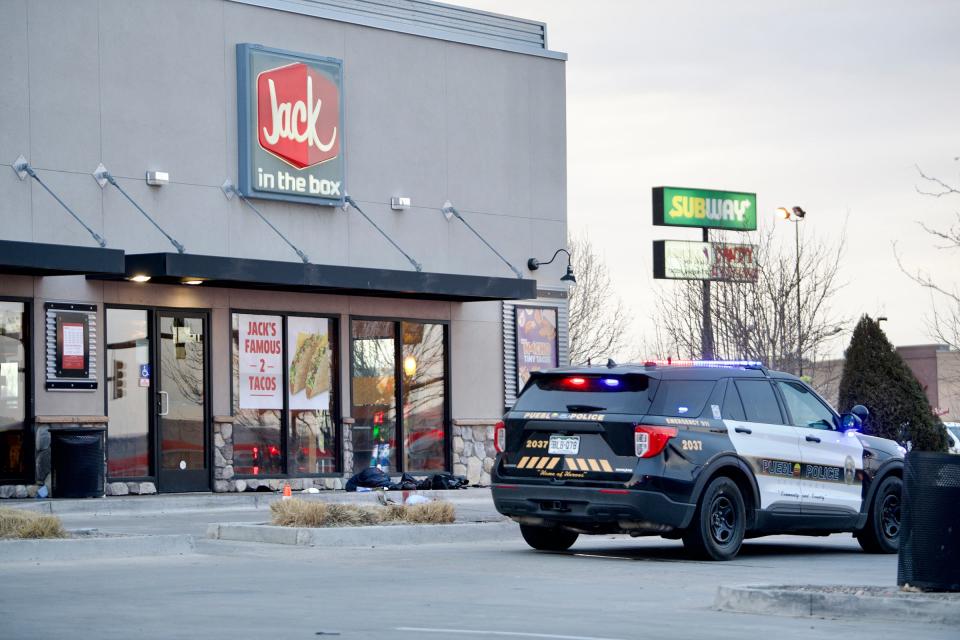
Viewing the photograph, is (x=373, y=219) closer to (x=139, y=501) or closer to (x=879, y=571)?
(x=139, y=501)

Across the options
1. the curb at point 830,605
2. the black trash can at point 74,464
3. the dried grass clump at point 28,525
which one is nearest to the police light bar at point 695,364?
the curb at point 830,605

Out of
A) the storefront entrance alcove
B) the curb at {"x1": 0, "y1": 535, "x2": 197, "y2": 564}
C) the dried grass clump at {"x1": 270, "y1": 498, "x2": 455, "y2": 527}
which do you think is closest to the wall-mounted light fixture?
the storefront entrance alcove

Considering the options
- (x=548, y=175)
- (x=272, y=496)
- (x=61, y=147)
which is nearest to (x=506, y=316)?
(x=548, y=175)

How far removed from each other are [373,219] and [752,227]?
19.0 m

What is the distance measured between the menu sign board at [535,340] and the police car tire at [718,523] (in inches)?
621

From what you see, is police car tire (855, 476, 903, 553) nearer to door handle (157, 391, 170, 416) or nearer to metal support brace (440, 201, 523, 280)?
door handle (157, 391, 170, 416)

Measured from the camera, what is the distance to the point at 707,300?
42.1m

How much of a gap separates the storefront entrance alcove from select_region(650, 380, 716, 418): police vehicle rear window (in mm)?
12131

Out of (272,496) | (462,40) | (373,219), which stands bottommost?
(272,496)

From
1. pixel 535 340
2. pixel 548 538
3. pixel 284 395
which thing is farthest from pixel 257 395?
pixel 548 538

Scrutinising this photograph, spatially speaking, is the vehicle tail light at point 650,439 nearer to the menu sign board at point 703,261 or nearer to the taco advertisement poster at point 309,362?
the taco advertisement poster at point 309,362

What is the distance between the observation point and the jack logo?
26.5 meters

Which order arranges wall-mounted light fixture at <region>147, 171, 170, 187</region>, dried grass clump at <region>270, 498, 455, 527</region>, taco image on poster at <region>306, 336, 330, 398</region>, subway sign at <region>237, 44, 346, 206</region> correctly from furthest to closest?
taco image on poster at <region>306, 336, 330, 398</region> → subway sign at <region>237, 44, 346, 206</region> → wall-mounted light fixture at <region>147, 171, 170, 187</region> → dried grass clump at <region>270, 498, 455, 527</region>

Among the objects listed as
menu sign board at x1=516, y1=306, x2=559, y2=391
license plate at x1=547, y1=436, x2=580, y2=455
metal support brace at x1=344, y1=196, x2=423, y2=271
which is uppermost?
metal support brace at x1=344, y1=196, x2=423, y2=271
